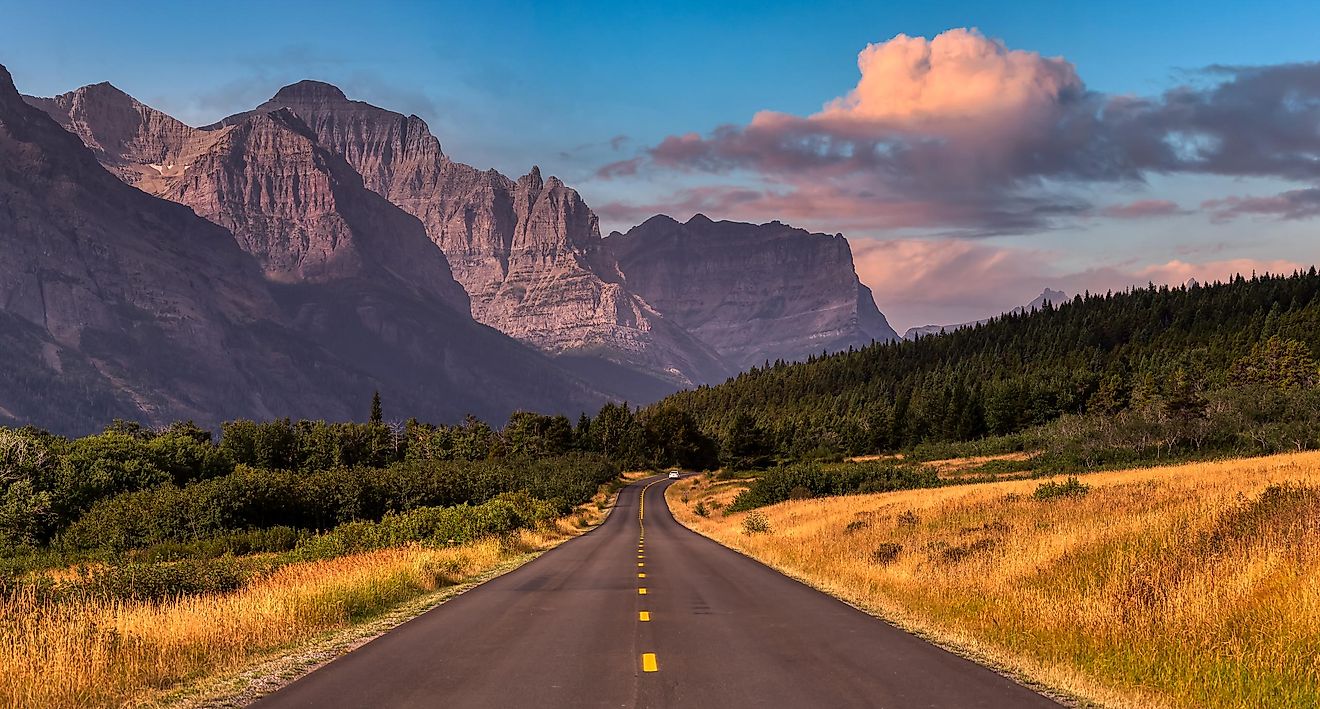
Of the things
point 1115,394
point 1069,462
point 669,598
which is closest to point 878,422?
point 1115,394

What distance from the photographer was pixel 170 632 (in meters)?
14.9

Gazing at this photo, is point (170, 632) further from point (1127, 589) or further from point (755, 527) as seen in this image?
point (755, 527)

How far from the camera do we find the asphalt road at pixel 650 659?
10969mm

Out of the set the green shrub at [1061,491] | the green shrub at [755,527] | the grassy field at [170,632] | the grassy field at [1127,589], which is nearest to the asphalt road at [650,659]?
the grassy field at [1127,589]

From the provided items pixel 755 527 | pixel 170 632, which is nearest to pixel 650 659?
pixel 170 632

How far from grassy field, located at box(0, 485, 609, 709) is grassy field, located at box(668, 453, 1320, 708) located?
1093 cm

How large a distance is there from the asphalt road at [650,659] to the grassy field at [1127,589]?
1.38m

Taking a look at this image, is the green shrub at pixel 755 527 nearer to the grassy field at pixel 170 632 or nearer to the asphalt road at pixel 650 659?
the asphalt road at pixel 650 659

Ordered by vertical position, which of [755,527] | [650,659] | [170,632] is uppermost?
[170,632]

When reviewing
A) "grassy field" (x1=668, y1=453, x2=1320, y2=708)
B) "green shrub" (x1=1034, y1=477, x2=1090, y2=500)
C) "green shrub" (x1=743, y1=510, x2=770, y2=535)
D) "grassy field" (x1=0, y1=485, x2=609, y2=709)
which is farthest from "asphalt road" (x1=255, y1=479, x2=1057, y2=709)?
"green shrub" (x1=743, y1=510, x2=770, y2=535)

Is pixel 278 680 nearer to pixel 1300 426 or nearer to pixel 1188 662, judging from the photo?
pixel 1188 662

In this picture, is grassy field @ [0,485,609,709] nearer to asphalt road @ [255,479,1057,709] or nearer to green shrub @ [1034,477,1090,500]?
asphalt road @ [255,479,1057,709]

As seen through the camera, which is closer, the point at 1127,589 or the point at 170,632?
the point at 170,632

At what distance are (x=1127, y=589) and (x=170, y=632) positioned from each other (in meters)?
16.1
